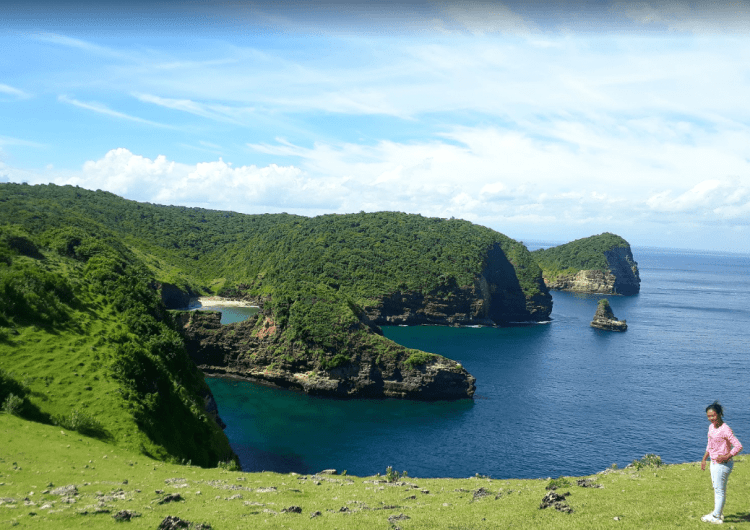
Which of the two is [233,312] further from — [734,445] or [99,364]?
[734,445]

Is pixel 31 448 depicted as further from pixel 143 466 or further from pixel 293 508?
pixel 293 508

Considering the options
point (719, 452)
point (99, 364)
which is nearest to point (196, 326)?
point (99, 364)

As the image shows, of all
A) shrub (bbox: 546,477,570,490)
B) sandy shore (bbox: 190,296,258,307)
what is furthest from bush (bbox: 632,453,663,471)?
sandy shore (bbox: 190,296,258,307)

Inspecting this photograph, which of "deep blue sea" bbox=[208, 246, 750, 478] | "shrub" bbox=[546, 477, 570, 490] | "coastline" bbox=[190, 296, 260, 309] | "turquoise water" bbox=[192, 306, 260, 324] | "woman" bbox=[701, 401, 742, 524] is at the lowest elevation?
"deep blue sea" bbox=[208, 246, 750, 478]

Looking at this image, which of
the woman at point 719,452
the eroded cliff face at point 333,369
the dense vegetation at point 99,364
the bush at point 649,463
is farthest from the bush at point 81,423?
the eroded cliff face at point 333,369

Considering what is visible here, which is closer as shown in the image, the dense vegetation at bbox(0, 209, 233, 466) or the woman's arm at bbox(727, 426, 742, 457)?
the woman's arm at bbox(727, 426, 742, 457)

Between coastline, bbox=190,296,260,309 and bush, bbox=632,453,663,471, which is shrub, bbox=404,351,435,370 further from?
coastline, bbox=190,296,260,309
